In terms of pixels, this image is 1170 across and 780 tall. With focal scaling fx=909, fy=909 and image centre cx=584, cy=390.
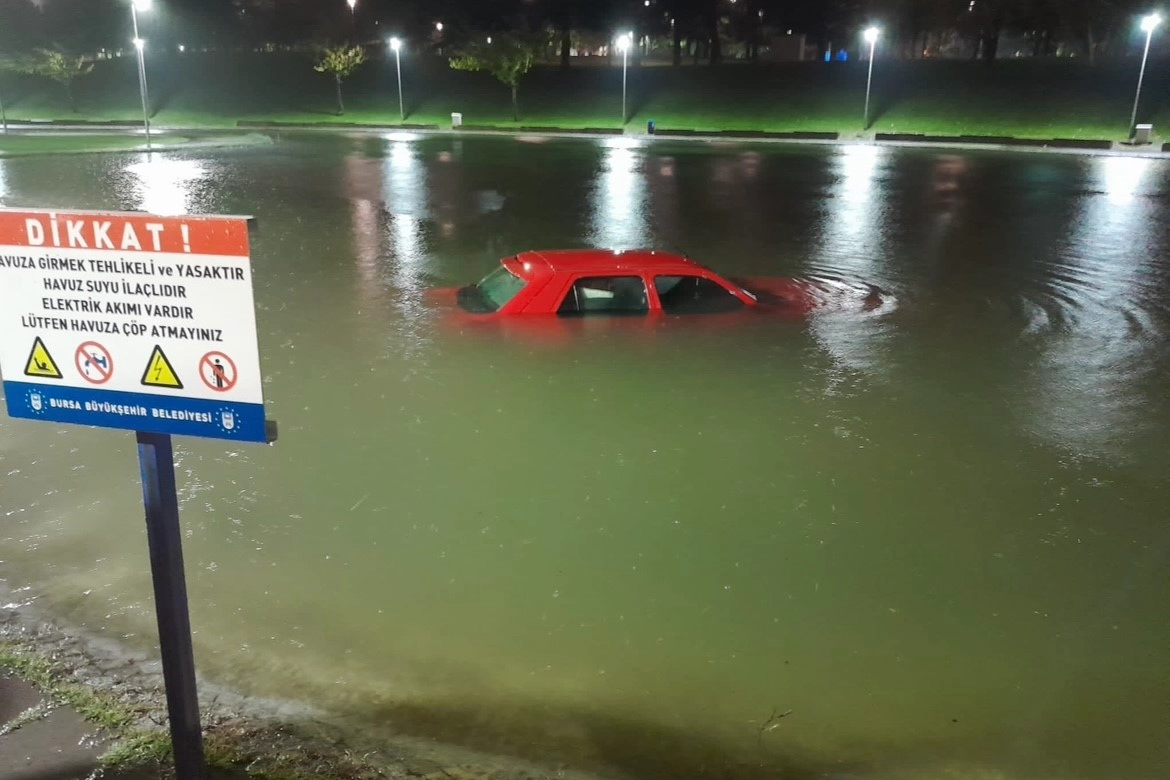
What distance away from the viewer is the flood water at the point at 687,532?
456 centimetres

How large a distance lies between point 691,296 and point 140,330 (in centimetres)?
874

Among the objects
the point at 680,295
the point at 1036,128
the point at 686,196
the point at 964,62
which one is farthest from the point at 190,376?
the point at 964,62

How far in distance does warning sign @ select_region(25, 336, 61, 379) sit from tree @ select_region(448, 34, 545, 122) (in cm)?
5243

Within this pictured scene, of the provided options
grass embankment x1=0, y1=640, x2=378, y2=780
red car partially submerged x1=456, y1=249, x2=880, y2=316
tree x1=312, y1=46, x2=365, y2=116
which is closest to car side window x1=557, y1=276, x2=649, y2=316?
red car partially submerged x1=456, y1=249, x2=880, y2=316

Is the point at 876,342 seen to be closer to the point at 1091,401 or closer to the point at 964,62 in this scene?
the point at 1091,401

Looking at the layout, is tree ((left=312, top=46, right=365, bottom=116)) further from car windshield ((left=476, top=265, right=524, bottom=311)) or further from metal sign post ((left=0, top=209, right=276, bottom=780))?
metal sign post ((left=0, top=209, right=276, bottom=780))

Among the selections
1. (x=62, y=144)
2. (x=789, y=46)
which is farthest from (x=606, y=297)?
(x=789, y=46)

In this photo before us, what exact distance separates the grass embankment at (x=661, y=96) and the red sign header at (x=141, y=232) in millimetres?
44094

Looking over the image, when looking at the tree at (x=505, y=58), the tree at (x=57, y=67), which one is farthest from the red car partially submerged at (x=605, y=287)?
the tree at (x=57, y=67)

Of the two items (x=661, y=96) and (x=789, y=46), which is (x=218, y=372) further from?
(x=789, y=46)

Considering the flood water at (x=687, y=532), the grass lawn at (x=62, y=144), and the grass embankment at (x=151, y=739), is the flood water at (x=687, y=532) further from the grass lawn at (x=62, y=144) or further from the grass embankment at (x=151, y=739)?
the grass lawn at (x=62, y=144)

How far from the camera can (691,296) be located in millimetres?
11047

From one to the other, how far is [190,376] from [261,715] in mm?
2243

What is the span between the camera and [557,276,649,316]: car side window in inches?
414
